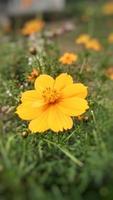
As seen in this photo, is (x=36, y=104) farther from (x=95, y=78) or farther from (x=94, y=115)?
(x=95, y=78)

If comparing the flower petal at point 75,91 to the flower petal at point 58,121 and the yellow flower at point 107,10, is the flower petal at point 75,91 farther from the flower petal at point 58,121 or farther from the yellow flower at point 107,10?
the yellow flower at point 107,10

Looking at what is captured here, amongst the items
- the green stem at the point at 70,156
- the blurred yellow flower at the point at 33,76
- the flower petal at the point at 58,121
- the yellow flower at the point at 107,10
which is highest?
the yellow flower at the point at 107,10

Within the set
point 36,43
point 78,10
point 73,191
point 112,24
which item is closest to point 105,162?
point 73,191

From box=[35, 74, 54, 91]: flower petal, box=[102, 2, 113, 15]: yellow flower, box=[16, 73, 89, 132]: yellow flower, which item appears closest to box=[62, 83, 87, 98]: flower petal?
box=[16, 73, 89, 132]: yellow flower

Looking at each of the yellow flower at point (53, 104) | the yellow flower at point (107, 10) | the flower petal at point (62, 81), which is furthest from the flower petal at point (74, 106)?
the yellow flower at point (107, 10)

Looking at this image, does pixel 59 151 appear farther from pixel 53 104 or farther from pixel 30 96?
pixel 30 96
